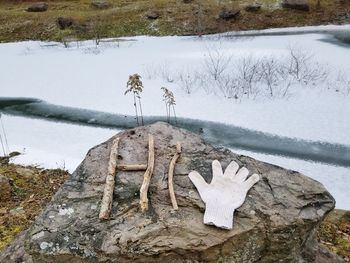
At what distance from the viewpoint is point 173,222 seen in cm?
392

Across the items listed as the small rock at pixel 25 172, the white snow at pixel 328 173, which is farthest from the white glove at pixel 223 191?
the small rock at pixel 25 172

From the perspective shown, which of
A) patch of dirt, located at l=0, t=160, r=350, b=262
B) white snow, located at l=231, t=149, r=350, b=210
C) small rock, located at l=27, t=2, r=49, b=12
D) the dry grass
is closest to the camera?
patch of dirt, located at l=0, t=160, r=350, b=262

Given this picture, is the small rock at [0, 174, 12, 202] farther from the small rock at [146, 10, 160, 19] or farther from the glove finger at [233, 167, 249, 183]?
the small rock at [146, 10, 160, 19]

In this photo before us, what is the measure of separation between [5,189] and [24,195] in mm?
344

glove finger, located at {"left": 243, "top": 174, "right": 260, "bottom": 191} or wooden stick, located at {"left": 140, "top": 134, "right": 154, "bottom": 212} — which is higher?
Result: wooden stick, located at {"left": 140, "top": 134, "right": 154, "bottom": 212}

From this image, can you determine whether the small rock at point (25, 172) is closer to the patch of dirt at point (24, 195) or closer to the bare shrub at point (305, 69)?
the patch of dirt at point (24, 195)

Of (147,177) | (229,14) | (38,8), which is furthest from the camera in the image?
(38,8)

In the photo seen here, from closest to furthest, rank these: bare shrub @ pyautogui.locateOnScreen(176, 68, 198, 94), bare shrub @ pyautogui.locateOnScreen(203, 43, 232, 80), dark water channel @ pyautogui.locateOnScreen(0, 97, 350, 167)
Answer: dark water channel @ pyautogui.locateOnScreen(0, 97, 350, 167) < bare shrub @ pyautogui.locateOnScreen(176, 68, 198, 94) < bare shrub @ pyautogui.locateOnScreen(203, 43, 232, 80)

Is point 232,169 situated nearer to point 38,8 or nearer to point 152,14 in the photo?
point 152,14

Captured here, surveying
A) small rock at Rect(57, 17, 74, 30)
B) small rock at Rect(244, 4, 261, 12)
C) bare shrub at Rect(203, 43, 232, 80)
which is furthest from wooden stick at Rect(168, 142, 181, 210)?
small rock at Rect(57, 17, 74, 30)

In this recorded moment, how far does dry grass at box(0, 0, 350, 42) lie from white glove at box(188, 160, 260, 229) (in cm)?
2088

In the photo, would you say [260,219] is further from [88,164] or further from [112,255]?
[88,164]

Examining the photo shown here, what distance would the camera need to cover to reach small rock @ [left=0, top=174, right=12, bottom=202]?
7031mm

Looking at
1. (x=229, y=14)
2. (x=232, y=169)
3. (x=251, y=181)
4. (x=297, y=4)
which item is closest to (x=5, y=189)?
(x=232, y=169)
